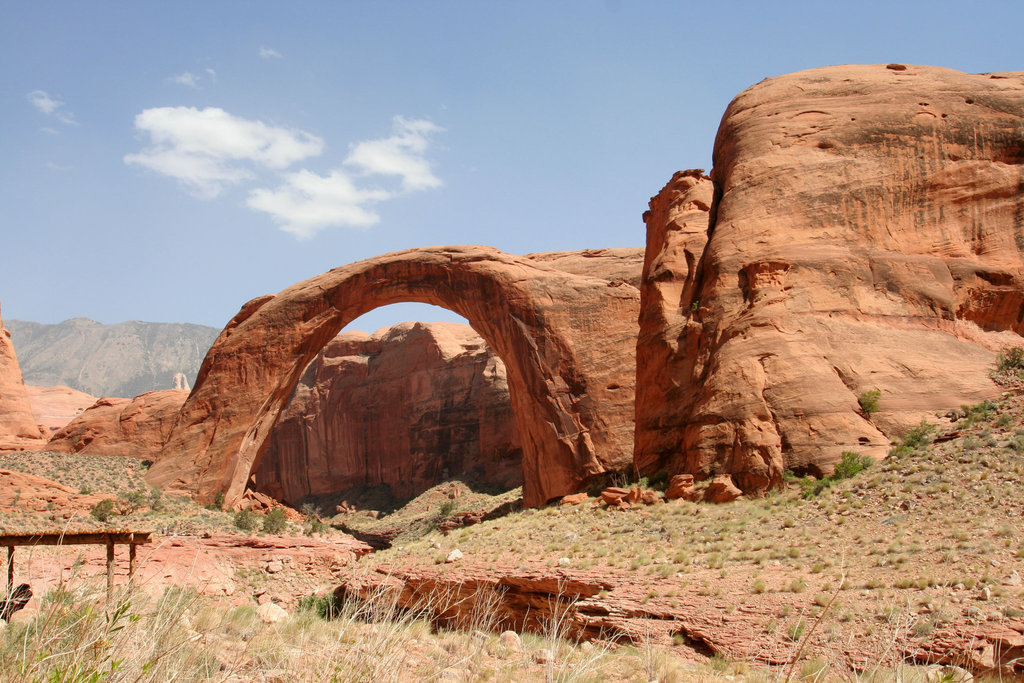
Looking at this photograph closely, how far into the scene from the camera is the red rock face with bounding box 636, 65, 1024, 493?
14.3 metres

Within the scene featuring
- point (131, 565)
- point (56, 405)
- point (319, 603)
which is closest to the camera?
point (131, 565)

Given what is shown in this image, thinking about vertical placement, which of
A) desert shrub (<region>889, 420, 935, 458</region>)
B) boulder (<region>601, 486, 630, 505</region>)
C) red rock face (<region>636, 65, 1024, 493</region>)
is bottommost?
boulder (<region>601, 486, 630, 505</region>)

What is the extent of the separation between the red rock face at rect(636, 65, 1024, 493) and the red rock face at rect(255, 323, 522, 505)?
61.7ft

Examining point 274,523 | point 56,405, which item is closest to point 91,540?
point 274,523

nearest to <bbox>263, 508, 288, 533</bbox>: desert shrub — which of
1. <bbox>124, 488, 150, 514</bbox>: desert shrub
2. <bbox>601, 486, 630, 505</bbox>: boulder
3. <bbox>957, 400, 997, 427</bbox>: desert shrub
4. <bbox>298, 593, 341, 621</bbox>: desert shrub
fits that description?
<bbox>124, 488, 150, 514</bbox>: desert shrub

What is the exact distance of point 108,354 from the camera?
169375 mm

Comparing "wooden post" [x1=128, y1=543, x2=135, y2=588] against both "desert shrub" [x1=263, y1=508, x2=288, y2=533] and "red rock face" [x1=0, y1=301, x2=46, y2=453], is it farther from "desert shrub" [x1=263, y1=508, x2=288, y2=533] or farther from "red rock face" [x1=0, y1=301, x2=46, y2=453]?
"red rock face" [x1=0, y1=301, x2=46, y2=453]

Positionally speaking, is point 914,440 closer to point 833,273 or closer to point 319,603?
point 833,273

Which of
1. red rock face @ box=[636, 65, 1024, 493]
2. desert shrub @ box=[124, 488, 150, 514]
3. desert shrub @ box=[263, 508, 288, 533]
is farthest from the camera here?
desert shrub @ box=[263, 508, 288, 533]

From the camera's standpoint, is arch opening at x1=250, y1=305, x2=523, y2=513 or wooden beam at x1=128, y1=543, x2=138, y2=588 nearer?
wooden beam at x1=128, y1=543, x2=138, y2=588

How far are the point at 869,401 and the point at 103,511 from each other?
709 inches

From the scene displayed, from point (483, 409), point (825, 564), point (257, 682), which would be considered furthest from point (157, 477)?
point (257, 682)

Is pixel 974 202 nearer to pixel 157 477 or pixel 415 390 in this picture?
pixel 157 477

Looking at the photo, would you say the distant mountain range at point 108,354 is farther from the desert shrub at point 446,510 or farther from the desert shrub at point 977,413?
the desert shrub at point 977,413
